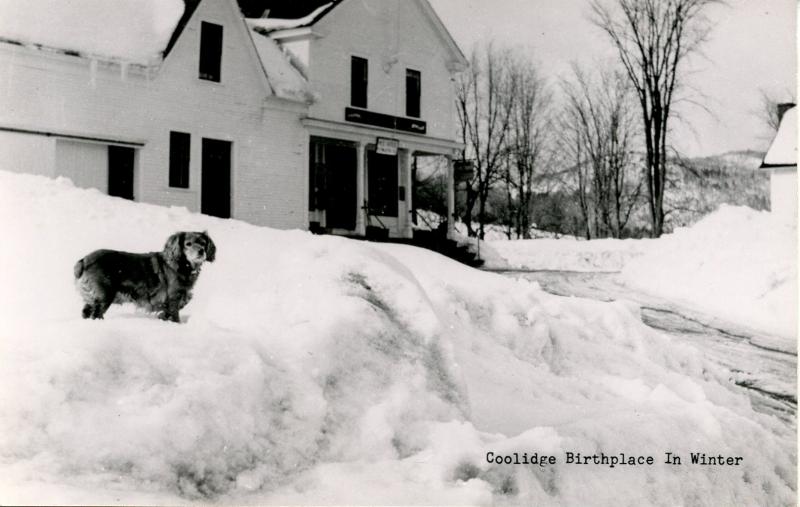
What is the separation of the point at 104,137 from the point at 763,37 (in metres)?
5.00

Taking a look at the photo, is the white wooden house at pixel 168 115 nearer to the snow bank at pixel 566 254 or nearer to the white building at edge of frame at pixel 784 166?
the snow bank at pixel 566 254

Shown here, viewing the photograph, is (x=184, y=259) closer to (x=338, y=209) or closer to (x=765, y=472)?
(x=765, y=472)

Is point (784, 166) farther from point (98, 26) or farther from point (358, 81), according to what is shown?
point (358, 81)

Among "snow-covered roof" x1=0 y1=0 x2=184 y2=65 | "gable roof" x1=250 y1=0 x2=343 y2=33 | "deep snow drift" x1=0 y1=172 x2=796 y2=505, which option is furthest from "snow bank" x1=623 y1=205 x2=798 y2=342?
"gable roof" x1=250 y1=0 x2=343 y2=33

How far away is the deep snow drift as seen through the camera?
2.32 metres

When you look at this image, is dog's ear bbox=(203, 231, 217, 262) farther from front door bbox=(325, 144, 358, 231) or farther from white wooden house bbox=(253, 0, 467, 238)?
front door bbox=(325, 144, 358, 231)

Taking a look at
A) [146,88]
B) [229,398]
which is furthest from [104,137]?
[229,398]

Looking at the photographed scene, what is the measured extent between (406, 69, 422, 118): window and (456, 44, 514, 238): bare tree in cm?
277

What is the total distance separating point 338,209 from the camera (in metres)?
10.1

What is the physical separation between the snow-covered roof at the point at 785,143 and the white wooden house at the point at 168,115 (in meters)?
4.50

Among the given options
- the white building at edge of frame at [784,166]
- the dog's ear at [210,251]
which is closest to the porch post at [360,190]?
the white building at edge of frame at [784,166]

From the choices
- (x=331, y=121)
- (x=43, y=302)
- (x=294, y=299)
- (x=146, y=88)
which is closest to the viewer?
(x=43, y=302)

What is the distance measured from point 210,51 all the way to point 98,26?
1.61 meters

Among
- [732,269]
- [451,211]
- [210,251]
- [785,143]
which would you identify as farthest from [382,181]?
[210,251]
